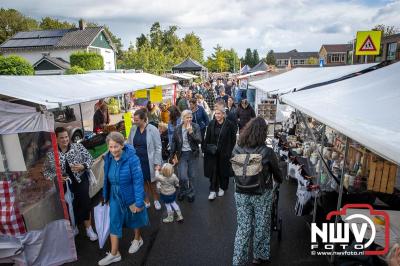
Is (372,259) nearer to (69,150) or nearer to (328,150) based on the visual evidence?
(328,150)

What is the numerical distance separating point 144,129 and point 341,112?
313 centimetres

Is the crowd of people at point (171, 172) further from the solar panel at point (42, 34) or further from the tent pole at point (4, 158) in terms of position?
the solar panel at point (42, 34)

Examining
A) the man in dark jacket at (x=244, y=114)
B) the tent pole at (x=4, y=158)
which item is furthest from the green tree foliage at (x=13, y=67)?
the tent pole at (x=4, y=158)

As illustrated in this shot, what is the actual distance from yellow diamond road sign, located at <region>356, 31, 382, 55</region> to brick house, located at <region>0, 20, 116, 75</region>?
103ft

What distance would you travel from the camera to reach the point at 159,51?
43750 millimetres

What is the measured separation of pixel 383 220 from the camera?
3.12 m

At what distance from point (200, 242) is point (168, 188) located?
40.2 inches

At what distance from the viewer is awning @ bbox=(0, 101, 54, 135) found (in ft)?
11.5

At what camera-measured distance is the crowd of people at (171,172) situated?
10.4 ft

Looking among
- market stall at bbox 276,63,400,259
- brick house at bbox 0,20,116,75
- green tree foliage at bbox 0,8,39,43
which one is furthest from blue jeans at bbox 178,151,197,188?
green tree foliage at bbox 0,8,39,43

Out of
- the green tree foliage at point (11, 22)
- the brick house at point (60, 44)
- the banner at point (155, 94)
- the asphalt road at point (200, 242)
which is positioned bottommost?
the asphalt road at point (200, 242)

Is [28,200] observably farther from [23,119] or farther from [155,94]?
[155,94]

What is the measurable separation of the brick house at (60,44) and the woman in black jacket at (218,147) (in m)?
31.2

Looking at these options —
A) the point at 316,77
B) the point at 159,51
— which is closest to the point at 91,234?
the point at 316,77
